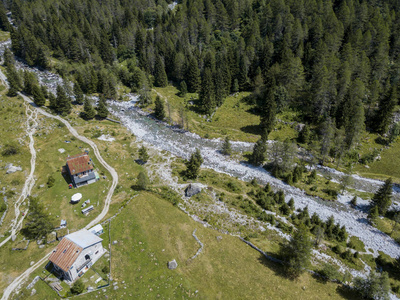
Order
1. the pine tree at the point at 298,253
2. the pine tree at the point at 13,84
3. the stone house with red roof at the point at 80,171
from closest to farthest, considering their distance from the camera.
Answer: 1. the pine tree at the point at 298,253
2. the stone house with red roof at the point at 80,171
3. the pine tree at the point at 13,84

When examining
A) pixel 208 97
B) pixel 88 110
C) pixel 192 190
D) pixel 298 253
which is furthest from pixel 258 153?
pixel 88 110

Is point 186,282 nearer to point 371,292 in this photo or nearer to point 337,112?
point 371,292

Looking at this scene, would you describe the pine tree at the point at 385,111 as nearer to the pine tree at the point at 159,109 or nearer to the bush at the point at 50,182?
the pine tree at the point at 159,109

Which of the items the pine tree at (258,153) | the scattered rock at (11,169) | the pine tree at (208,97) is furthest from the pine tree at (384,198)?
the scattered rock at (11,169)

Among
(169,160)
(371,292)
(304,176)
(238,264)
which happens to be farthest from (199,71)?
(371,292)

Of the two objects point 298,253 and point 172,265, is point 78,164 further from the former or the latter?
point 298,253
